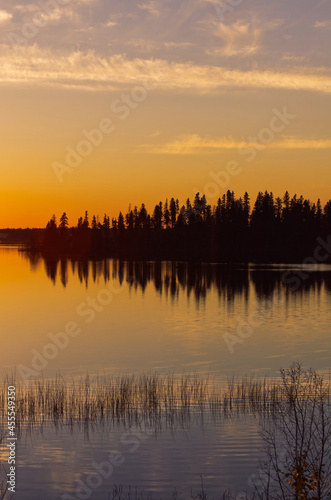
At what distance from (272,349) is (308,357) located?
9.64 ft

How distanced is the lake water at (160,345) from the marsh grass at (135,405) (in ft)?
2.53

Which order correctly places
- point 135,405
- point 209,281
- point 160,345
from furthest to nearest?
point 209,281 → point 160,345 → point 135,405

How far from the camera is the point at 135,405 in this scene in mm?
20625

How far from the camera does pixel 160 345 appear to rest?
123 feet

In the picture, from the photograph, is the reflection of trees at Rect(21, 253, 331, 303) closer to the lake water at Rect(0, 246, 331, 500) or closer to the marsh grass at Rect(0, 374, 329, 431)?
the lake water at Rect(0, 246, 331, 500)

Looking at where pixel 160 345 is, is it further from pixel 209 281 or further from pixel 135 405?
pixel 209 281

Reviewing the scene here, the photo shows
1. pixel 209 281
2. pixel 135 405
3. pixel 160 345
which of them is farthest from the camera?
pixel 209 281

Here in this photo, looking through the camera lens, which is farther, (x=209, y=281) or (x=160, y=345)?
(x=209, y=281)

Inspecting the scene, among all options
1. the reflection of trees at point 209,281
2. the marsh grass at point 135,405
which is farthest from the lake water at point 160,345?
the marsh grass at point 135,405

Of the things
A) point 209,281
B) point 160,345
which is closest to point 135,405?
point 160,345

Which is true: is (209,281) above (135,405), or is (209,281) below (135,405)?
above

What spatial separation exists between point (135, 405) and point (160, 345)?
16.8 metres

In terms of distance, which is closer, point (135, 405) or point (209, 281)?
point (135, 405)

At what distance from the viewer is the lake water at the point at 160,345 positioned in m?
15.0
